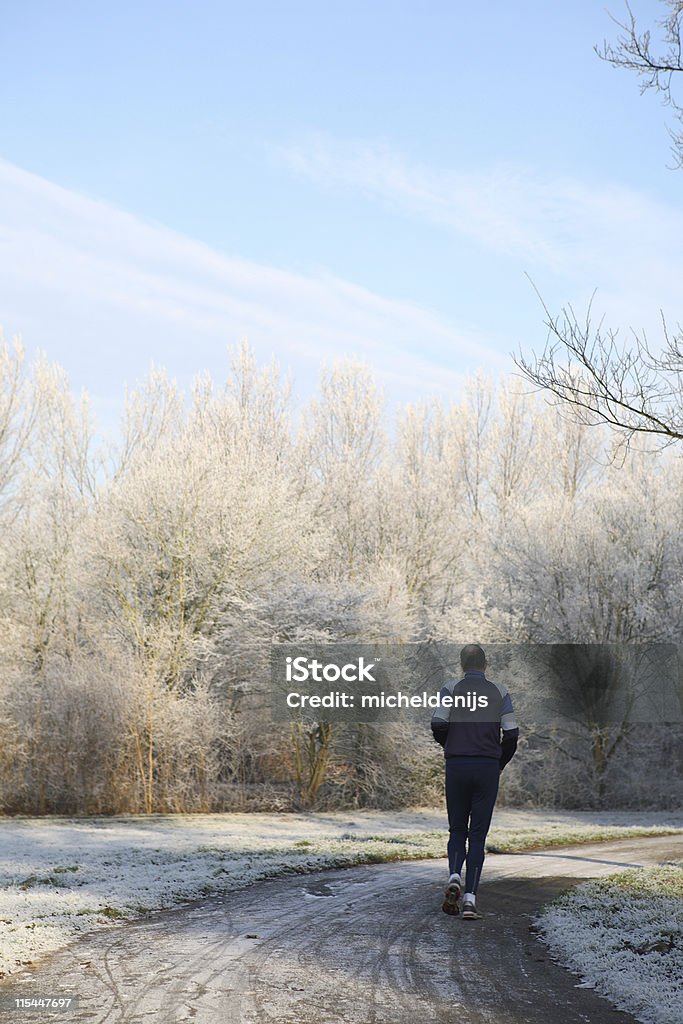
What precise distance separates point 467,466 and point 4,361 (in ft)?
64.8

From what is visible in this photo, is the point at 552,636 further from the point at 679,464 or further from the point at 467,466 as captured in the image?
the point at 467,466

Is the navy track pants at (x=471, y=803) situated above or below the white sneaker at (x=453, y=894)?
above

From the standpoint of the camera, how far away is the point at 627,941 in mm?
7586

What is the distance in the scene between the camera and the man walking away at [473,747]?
826cm

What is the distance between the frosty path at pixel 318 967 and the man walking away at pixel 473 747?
77 centimetres

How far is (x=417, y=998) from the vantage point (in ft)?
19.4

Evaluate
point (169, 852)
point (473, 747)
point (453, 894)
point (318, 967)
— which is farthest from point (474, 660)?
point (169, 852)

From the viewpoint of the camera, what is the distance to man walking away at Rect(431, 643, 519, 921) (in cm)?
826

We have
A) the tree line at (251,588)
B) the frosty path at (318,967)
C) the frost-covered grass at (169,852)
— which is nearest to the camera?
the frosty path at (318,967)

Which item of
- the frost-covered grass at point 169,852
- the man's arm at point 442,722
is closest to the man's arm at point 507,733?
the man's arm at point 442,722

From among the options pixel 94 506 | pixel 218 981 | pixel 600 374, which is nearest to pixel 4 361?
pixel 94 506

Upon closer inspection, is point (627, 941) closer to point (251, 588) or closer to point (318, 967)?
point (318, 967)

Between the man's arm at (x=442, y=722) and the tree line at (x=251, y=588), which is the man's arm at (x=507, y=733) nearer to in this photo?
the man's arm at (x=442, y=722)

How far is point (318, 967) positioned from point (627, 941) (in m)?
2.39
